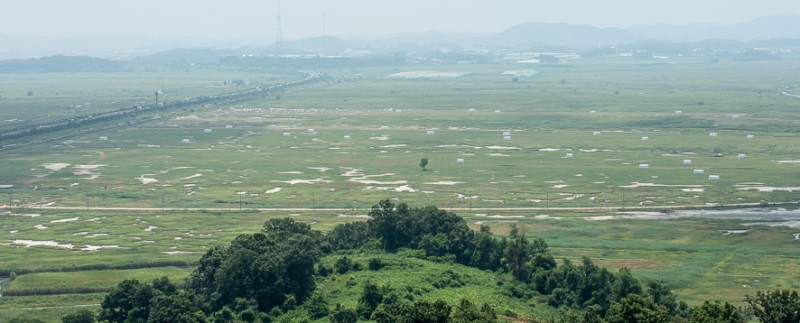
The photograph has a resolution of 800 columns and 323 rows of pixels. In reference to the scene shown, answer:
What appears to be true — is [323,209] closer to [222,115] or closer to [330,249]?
[330,249]

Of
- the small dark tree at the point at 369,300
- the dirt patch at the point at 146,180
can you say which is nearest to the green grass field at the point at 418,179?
the dirt patch at the point at 146,180

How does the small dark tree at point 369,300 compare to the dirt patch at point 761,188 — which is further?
the dirt patch at point 761,188

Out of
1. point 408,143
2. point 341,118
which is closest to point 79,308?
point 408,143

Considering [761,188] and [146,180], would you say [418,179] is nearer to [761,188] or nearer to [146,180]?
[146,180]

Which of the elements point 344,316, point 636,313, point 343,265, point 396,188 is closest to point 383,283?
point 343,265

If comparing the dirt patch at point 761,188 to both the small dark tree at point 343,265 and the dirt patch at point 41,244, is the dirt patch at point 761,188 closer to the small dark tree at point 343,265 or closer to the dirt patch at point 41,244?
the small dark tree at point 343,265
